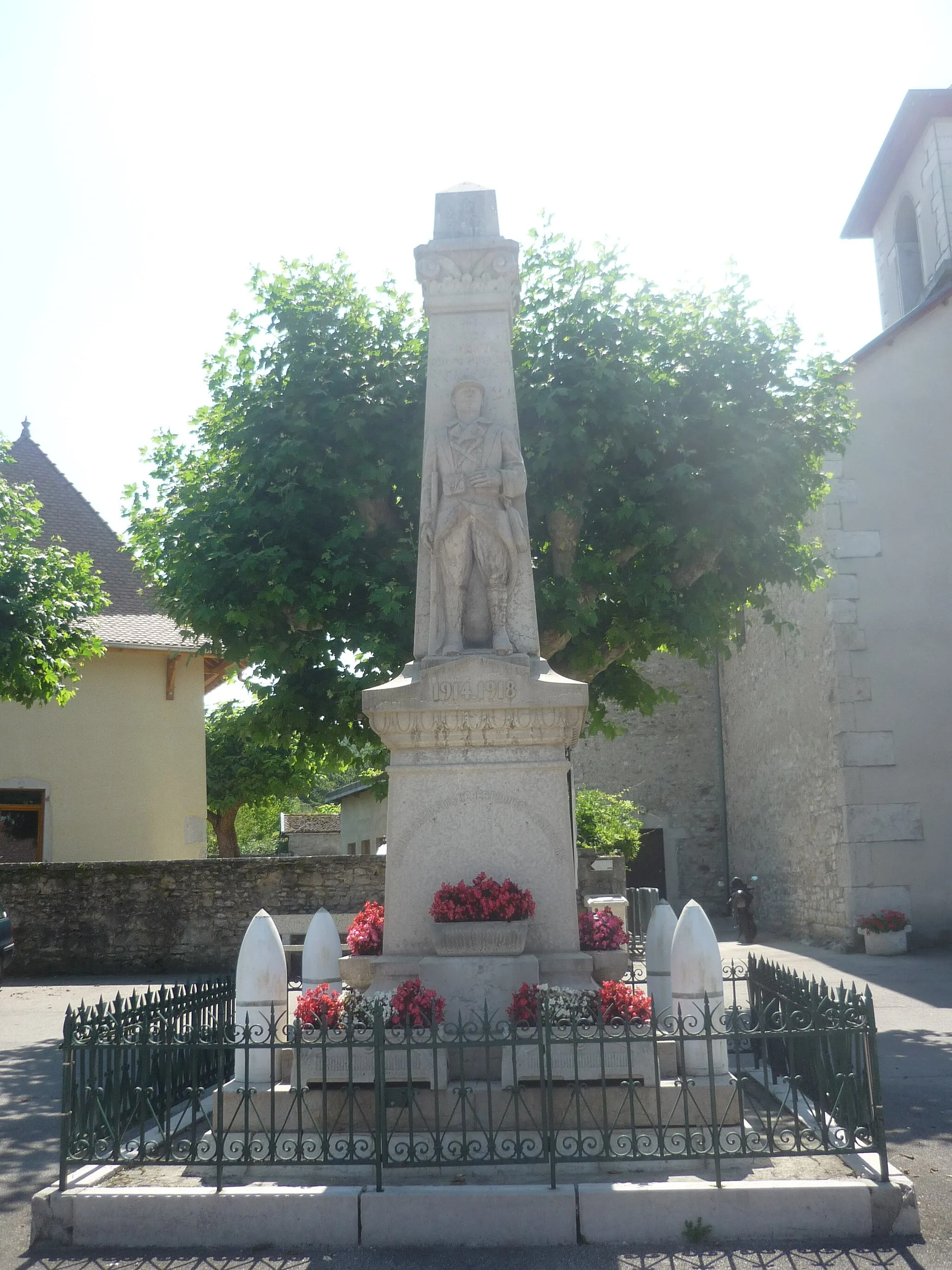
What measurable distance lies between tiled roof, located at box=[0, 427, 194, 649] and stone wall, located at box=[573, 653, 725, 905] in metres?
9.40

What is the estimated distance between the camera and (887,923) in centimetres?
1467

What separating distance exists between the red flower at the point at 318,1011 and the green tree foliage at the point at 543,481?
4963 millimetres

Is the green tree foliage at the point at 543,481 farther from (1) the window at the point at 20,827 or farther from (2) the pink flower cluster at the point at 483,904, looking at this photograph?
(1) the window at the point at 20,827

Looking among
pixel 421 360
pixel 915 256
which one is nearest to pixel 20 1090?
pixel 421 360

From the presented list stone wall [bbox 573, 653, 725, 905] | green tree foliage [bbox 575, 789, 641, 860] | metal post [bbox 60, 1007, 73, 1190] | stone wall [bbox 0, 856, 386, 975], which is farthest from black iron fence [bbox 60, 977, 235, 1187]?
stone wall [bbox 573, 653, 725, 905]

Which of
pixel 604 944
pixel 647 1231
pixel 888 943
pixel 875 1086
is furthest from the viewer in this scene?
pixel 888 943

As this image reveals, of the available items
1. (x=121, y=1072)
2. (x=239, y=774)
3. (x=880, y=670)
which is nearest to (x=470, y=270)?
(x=121, y=1072)

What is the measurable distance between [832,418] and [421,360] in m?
4.33

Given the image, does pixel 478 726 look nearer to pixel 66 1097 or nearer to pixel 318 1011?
pixel 318 1011

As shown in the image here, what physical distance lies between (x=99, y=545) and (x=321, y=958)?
1810 cm

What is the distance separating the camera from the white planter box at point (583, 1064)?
198 inches

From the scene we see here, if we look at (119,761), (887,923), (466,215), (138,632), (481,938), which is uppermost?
(138,632)

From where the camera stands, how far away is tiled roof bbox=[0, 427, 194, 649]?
67.8 feet

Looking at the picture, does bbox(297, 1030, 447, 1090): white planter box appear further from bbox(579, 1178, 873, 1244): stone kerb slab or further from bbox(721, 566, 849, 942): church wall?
bbox(721, 566, 849, 942): church wall
